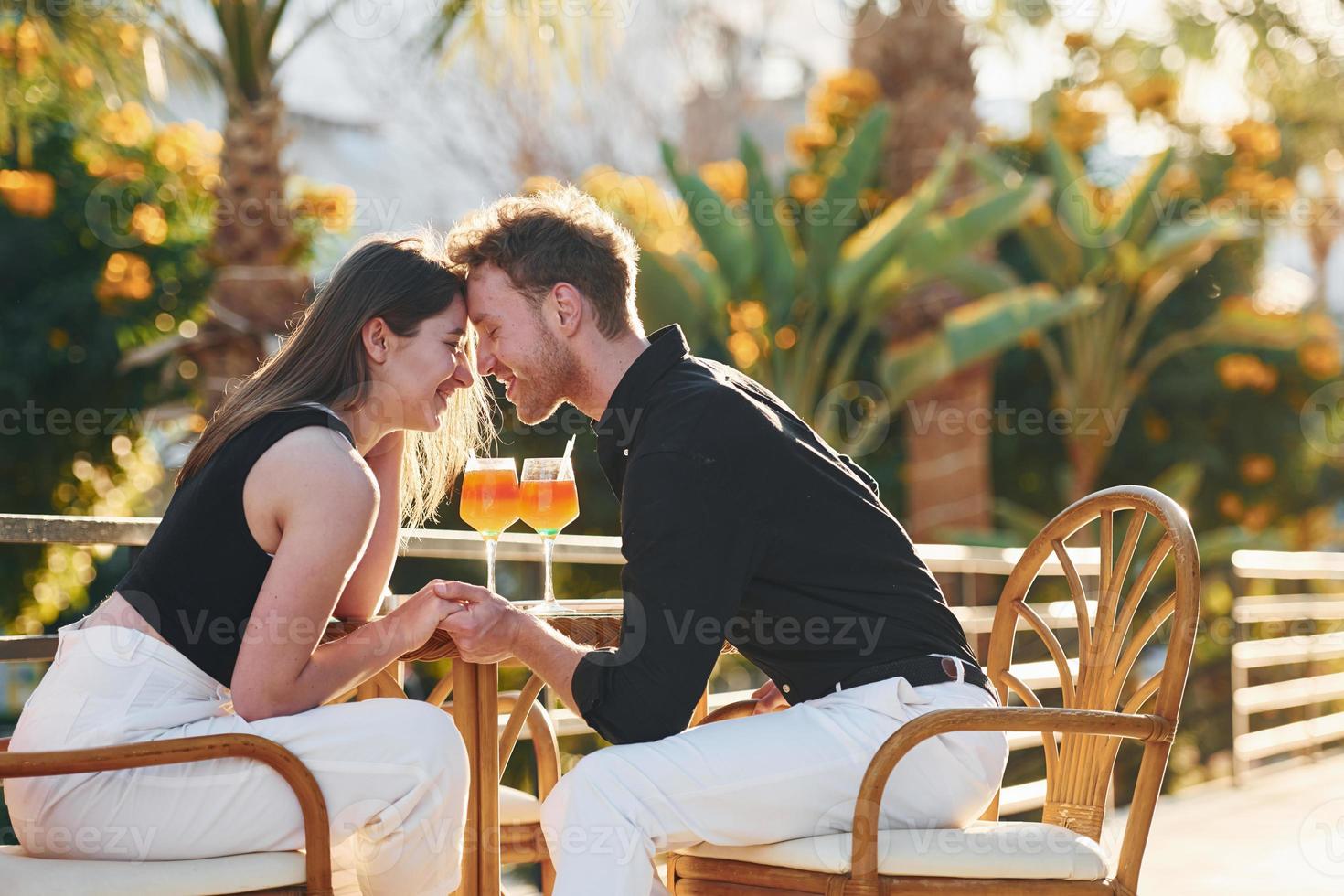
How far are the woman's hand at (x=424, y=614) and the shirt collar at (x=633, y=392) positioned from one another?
1.40 ft

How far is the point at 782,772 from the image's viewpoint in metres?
2.13

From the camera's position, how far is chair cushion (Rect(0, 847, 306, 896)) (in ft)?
6.15

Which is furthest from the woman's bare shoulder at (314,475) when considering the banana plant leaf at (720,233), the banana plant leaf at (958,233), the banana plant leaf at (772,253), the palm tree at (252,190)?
the banana plant leaf at (958,233)

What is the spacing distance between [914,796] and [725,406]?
2.28 feet

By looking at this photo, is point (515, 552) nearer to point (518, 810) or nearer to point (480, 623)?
point (518, 810)

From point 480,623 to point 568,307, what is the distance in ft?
2.26

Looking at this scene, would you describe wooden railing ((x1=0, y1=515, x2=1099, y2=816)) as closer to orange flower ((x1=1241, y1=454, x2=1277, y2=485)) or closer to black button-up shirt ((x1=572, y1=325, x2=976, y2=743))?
black button-up shirt ((x1=572, y1=325, x2=976, y2=743))

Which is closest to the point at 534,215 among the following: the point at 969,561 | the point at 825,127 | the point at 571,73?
the point at 969,561

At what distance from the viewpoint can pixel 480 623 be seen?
2.24 metres

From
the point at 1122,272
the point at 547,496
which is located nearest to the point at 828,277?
the point at 1122,272

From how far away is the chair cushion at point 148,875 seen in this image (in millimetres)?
1875

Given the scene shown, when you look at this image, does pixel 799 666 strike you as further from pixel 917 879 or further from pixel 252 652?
pixel 252 652

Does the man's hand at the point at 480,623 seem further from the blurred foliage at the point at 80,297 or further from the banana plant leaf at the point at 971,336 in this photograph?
the banana plant leaf at the point at 971,336

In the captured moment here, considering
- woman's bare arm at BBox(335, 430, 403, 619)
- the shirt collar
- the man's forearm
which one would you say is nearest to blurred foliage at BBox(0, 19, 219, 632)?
woman's bare arm at BBox(335, 430, 403, 619)
